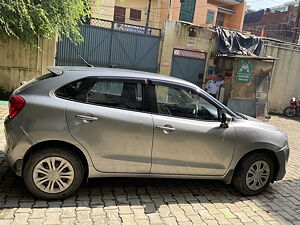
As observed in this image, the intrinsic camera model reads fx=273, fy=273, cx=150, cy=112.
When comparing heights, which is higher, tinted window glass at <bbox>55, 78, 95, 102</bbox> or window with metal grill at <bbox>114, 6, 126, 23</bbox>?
window with metal grill at <bbox>114, 6, 126, 23</bbox>

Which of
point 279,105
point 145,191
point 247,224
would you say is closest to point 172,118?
point 145,191

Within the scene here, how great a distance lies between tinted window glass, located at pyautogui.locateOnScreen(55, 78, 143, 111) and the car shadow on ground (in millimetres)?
1192

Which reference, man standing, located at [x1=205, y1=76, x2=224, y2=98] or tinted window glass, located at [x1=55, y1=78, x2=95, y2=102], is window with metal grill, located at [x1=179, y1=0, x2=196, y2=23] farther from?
tinted window glass, located at [x1=55, y1=78, x2=95, y2=102]

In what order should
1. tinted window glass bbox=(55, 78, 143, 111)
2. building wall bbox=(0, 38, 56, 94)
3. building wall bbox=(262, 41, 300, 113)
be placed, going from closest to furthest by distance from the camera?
1. tinted window glass bbox=(55, 78, 143, 111)
2. building wall bbox=(0, 38, 56, 94)
3. building wall bbox=(262, 41, 300, 113)

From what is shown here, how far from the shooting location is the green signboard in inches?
440

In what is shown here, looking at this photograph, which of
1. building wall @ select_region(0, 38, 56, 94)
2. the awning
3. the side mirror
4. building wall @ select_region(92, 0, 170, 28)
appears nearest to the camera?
the side mirror

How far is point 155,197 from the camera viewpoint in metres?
3.65

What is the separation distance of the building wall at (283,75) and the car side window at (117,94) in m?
11.2

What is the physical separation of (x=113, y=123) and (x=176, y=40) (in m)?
8.93

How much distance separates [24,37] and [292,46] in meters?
11.9

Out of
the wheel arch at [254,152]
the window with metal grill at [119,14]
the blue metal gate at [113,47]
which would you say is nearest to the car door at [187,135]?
the wheel arch at [254,152]

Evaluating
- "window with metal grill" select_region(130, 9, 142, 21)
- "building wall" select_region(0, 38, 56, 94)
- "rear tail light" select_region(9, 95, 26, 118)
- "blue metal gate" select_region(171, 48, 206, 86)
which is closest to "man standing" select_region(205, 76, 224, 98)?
"blue metal gate" select_region(171, 48, 206, 86)

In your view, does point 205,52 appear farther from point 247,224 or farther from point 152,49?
point 247,224

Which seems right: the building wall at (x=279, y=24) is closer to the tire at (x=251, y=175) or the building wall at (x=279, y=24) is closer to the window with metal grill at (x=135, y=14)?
the window with metal grill at (x=135, y=14)
